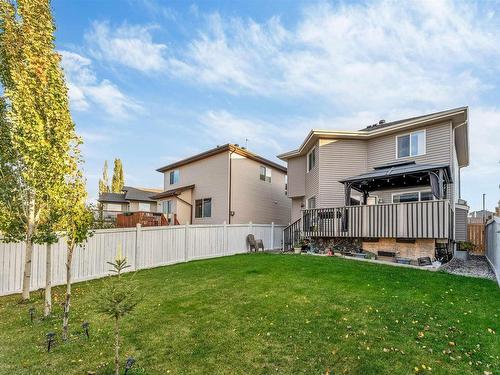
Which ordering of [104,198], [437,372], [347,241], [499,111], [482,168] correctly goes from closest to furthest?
→ [437,372]
[347,241]
[499,111]
[482,168]
[104,198]

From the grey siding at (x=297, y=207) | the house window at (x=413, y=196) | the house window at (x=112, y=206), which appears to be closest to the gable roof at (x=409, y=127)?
the grey siding at (x=297, y=207)

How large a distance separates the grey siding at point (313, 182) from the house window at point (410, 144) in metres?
3.90

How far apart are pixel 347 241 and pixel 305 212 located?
2543 mm

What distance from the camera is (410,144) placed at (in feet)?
45.6

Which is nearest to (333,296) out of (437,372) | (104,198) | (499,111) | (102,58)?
(437,372)

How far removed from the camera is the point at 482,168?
71.7 ft

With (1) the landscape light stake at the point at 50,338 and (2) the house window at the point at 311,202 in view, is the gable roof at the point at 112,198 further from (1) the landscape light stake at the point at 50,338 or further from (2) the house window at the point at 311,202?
(1) the landscape light stake at the point at 50,338

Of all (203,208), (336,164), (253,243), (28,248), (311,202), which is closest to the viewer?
(28,248)

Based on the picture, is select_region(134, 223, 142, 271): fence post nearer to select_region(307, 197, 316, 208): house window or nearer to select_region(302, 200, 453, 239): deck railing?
select_region(302, 200, 453, 239): deck railing

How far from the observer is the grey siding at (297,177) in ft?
61.7

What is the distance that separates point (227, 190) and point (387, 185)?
33.4ft

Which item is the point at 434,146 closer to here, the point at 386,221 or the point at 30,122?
the point at 386,221

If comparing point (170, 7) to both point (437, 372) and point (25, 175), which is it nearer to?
point (25, 175)

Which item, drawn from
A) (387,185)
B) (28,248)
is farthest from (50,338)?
(387,185)
